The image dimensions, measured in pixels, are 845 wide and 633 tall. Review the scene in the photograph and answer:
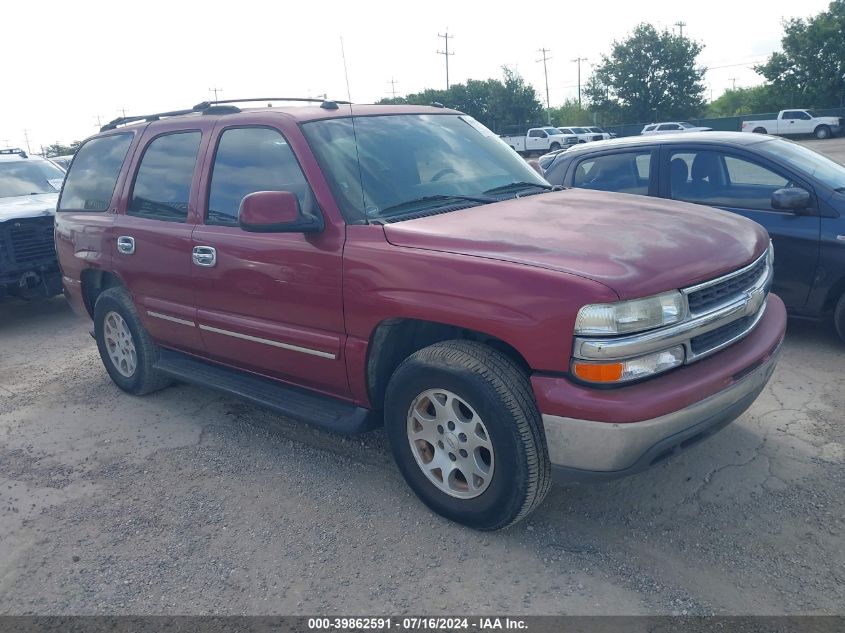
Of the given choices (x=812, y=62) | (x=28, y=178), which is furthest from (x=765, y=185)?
(x=812, y=62)

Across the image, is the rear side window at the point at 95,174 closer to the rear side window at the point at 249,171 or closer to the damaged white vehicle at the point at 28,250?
the rear side window at the point at 249,171

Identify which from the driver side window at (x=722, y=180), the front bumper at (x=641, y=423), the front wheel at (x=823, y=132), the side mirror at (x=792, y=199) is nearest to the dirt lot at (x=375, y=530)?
the front bumper at (x=641, y=423)

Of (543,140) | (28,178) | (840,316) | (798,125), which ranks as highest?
(543,140)

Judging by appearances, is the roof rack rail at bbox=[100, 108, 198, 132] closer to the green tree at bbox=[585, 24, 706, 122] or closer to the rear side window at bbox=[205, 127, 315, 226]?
the rear side window at bbox=[205, 127, 315, 226]

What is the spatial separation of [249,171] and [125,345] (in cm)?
201

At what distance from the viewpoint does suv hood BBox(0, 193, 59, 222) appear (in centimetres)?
791

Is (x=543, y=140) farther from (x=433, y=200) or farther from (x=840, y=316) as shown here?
(x=433, y=200)

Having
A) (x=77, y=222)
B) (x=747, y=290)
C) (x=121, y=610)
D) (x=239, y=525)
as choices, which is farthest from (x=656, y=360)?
(x=77, y=222)

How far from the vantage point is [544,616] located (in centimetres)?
271

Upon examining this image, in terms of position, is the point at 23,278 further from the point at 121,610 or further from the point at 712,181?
the point at 712,181

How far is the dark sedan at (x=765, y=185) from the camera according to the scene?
5.23 metres

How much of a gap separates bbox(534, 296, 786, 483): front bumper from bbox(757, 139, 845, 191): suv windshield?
123 inches

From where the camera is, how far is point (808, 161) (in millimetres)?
5707

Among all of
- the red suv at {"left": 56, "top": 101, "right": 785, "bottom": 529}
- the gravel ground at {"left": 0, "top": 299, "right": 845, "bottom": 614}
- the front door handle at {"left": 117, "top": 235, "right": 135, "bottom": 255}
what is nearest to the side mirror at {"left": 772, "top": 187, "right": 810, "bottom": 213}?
the gravel ground at {"left": 0, "top": 299, "right": 845, "bottom": 614}
